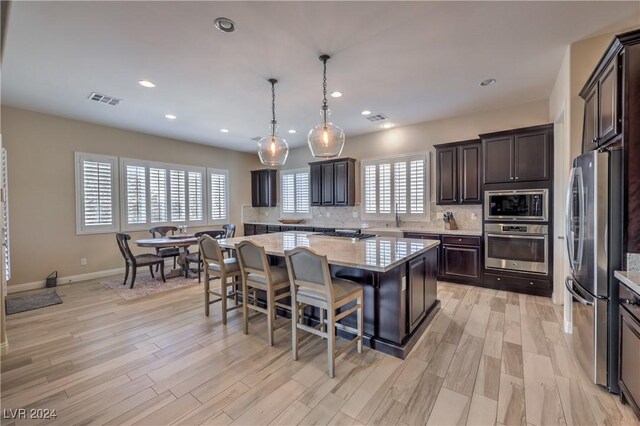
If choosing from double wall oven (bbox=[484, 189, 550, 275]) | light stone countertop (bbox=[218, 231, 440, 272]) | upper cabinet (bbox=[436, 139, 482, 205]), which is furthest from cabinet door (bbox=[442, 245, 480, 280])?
light stone countertop (bbox=[218, 231, 440, 272])

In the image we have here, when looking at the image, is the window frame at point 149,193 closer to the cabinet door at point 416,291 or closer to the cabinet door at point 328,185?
the cabinet door at point 328,185

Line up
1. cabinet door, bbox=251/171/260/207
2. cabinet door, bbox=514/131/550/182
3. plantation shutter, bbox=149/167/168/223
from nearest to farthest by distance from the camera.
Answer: cabinet door, bbox=514/131/550/182, plantation shutter, bbox=149/167/168/223, cabinet door, bbox=251/171/260/207

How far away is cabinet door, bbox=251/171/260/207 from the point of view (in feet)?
26.3

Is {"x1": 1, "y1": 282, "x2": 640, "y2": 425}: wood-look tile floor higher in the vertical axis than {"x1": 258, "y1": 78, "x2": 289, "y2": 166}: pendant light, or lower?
lower

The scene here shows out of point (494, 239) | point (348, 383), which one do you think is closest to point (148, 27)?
point (348, 383)

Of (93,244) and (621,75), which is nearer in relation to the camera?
(621,75)

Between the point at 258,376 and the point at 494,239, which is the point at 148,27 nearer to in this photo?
the point at 258,376

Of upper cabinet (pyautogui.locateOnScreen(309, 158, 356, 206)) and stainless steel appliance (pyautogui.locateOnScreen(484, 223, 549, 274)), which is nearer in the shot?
stainless steel appliance (pyautogui.locateOnScreen(484, 223, 549, 274))

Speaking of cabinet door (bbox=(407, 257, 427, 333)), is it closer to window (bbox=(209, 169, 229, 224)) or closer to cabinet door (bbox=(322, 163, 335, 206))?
cabinet door (bbox=(322, 163, 335, 206))

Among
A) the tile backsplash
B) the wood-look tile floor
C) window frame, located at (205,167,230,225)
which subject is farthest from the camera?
window frame, located at (205,167,230,225)

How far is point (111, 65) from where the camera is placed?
3.10 meters

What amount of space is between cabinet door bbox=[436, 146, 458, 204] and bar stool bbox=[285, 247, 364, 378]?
3.25m

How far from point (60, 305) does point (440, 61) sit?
5.79m

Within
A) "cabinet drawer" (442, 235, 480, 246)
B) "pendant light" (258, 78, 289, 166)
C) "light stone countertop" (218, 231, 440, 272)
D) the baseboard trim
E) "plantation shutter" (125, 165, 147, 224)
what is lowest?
the baseboard trim
